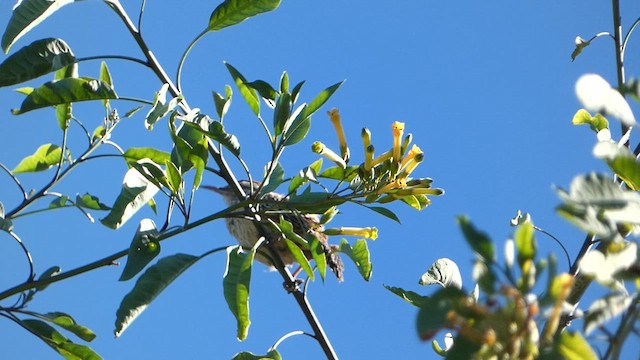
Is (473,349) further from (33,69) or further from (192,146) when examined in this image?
(33,69)

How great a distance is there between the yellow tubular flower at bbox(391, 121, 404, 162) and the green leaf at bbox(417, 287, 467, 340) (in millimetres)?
1764

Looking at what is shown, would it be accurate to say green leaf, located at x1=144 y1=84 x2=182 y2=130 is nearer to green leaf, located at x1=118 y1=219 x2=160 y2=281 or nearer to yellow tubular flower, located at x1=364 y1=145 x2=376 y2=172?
green leaf, located at x1=118 y1=219 x2=160 y2=281

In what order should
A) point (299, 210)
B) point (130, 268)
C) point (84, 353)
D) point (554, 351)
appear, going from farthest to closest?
1. point (84, 353)
2. point (299, 210)
3. point (130, 268)
4. point (554, 351)

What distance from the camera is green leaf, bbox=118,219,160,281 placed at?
8.29 ft

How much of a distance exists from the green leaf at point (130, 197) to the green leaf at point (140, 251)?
0.15 metres

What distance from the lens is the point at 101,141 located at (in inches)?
121

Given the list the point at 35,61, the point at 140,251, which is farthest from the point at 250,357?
the point at 35,61

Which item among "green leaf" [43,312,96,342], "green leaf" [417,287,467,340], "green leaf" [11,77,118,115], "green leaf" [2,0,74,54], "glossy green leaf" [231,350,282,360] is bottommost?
"green leaf" [417,287,467,340]

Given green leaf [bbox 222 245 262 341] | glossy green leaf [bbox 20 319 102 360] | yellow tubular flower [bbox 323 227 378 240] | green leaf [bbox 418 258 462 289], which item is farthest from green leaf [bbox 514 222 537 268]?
yellow tubular flower [bbox 323 227 378 240]

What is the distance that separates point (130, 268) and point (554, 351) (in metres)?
1.76

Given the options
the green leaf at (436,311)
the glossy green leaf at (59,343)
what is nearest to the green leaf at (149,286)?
the glossy green leaf at (59,343)

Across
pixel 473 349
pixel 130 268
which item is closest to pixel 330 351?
pixel 130 268

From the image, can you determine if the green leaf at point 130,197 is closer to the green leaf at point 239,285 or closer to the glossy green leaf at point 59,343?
the green leaf at point 239,285

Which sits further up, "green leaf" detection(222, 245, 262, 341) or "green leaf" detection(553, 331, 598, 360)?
"green leaf" detection(222, 245, 262, 341)
